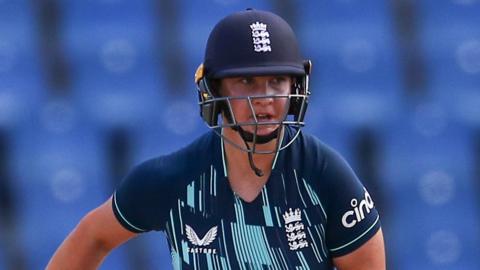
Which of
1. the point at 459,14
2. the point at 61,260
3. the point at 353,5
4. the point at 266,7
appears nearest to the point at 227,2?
the point at 266,7

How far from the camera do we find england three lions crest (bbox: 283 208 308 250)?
113 inches

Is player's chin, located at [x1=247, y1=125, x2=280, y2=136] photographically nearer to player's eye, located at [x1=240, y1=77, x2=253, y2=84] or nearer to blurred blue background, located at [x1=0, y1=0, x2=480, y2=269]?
player's eye, located at [x1=240, y1=77, x2=253, y2=84]

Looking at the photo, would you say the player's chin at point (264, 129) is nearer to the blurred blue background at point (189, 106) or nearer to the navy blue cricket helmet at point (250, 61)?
the navy blue cricket helmet at point (250, 61)

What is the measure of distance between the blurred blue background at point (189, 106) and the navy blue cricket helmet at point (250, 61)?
2.54 meters

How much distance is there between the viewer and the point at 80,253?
3.10 metres

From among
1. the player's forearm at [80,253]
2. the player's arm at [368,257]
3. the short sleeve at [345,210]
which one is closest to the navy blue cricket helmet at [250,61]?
the short sleeve at [345,210]

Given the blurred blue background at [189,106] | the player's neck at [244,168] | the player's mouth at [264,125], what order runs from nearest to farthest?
the player's mouth at [264,125]
the player's neck at [244,168]
the blurred blue background at [189,106]

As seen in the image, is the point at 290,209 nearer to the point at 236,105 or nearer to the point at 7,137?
the point at 236,105

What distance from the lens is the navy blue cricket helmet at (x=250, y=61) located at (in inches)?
111

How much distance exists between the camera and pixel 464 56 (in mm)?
6125

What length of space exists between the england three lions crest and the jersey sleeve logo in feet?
0.61

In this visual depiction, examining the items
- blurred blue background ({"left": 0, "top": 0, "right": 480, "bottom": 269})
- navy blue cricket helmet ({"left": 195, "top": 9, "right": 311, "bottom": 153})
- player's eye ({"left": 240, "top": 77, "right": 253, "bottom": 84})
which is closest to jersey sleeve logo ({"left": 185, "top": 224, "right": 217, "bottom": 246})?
navy blue cricket helmet ({"left": 195, "top": 9, "right": 311, "bottom": 153})

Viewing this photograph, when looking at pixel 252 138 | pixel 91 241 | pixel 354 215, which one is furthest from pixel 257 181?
pixel 91 241

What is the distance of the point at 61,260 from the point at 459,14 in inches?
146
